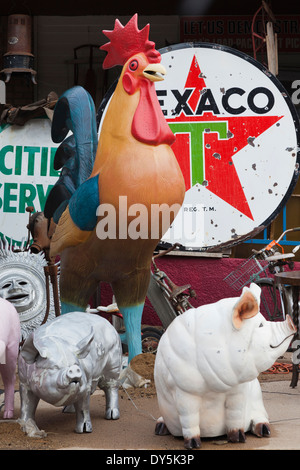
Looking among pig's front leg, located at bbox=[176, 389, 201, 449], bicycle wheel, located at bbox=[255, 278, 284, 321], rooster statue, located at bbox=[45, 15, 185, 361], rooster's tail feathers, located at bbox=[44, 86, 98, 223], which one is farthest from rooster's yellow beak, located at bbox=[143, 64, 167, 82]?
bicycle wheel, located at bbox=[255, 278, 284, 321]

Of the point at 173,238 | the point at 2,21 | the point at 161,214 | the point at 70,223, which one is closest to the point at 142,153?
the point at 161,214

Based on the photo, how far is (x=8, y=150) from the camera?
655 cm

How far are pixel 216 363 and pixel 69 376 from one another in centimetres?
68

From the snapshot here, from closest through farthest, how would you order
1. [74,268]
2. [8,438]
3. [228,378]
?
[228,378] → [8,438] → [74,268]

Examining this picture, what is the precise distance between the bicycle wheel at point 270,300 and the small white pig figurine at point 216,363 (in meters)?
2.09

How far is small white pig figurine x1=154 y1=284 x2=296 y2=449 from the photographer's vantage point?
3.22 metres

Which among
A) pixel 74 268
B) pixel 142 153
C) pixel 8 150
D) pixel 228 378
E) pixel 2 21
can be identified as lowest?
pixel 228 378

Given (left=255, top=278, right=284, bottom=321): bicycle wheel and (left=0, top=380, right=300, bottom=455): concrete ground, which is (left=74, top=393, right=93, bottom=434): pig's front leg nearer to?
(left=0, top=380, right=300, bottom=455): concrete ground

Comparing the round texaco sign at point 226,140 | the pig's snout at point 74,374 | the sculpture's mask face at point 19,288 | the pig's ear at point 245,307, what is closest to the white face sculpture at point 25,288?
the sculpture's mask face at point 19,288

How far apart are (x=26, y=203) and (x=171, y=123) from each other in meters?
1.46

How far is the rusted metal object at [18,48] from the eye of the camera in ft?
21.7

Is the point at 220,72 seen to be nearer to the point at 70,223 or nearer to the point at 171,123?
→ the point at 171,123

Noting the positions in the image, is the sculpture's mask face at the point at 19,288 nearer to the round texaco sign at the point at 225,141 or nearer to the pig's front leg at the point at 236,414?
the round texaco sign at the point at 225,141

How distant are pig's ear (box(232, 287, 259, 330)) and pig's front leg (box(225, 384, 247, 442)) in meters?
0.31
